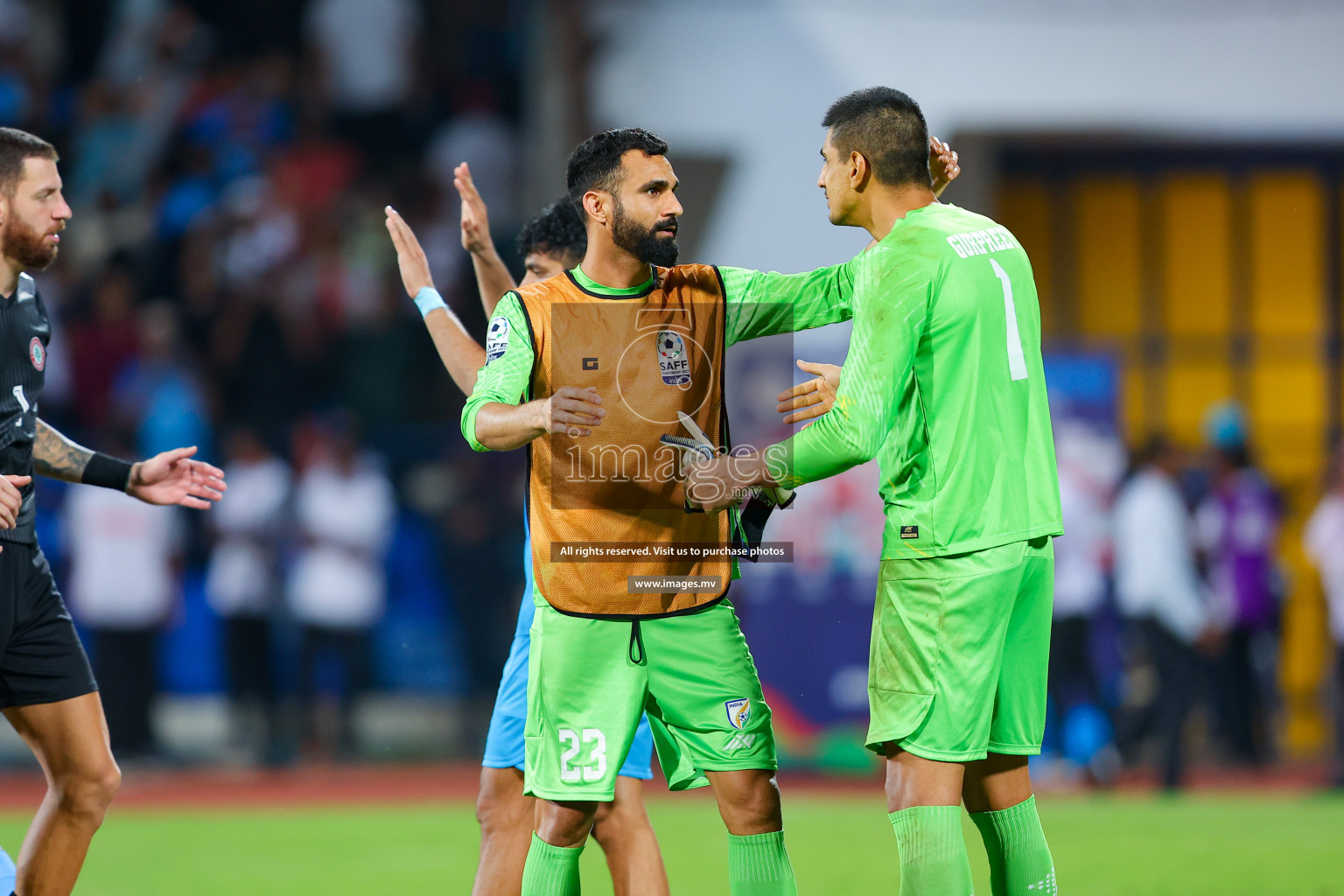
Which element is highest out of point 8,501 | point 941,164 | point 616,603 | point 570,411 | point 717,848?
point 941,164

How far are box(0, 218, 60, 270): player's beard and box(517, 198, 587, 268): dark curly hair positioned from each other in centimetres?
161

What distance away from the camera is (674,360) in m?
4.43

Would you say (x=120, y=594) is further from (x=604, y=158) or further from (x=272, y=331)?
(x=604, y=158)

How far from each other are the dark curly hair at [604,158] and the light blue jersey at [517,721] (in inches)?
48.9

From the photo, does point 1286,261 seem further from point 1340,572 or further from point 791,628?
point 791,628

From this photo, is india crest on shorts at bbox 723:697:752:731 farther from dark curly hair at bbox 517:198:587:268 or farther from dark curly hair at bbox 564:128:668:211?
dark curly hair at bbox 517:198:587:268

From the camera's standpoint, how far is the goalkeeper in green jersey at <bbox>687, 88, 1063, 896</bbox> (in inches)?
160

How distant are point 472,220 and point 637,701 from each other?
1.93m

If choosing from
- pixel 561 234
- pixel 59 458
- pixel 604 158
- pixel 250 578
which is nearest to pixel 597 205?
pixel 604 158

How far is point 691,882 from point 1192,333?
30.1 feet

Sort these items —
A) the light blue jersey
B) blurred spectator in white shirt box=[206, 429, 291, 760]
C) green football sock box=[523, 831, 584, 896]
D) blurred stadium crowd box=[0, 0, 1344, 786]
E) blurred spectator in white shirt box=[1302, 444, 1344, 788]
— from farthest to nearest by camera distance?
blurred spectator in white shirt box=[206, 429, 291, 760]
blurred stadium crowd box=[0, 0, 1344, 786]
blurred spectator in white shirt box=[1302, 444, 1344, 788]
the light blue jersey
green football sock box=[523, 831, 584, 896]

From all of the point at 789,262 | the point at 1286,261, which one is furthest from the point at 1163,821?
the point at 1286,261

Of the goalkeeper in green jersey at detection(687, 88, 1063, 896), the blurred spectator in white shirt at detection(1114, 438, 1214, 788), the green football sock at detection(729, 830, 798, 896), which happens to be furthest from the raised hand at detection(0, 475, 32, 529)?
the blurred spectator in white shirt at detection(1114, 438, 1214, 788)

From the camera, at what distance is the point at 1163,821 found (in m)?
9.32
